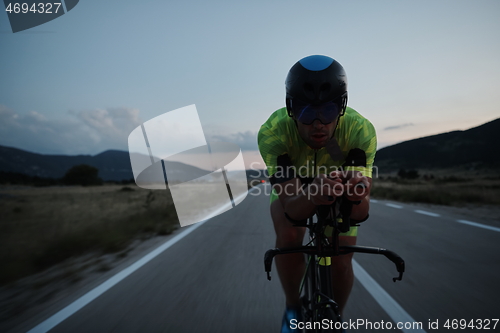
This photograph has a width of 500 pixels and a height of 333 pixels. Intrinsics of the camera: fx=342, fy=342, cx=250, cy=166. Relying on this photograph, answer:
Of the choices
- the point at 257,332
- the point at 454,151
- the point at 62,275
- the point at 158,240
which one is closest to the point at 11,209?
the point at 158,240

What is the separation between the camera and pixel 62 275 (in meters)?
4.70

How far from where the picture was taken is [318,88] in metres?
1.85

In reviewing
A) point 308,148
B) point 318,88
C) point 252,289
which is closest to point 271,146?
point 308,148

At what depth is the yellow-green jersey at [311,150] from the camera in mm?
1990

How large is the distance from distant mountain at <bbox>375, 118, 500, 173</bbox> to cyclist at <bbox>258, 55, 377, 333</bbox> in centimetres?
9457

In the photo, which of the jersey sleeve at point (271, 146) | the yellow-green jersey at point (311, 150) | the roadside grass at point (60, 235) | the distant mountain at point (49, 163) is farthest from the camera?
the distant mountain at point (49, 163)

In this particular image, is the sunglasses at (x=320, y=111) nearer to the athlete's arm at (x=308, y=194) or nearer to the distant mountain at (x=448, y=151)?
the athlete's arm at (x=308, y=194)

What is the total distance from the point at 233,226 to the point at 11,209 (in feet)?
30.5

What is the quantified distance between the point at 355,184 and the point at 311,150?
3.09 ft

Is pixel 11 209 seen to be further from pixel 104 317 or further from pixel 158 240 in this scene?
pixel 104 317

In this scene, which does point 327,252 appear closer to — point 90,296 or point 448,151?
point 90,296

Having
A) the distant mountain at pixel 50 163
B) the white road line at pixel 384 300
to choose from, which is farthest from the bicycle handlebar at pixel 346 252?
the distant mountain at pixel 50 163

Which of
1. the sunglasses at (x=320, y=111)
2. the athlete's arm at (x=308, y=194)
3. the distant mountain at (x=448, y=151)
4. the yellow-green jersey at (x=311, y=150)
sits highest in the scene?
the sunglasses at (x=320, y=111)

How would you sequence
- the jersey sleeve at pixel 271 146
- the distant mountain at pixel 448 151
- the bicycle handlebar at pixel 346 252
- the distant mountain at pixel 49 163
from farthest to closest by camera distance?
the distant mountain at pixel 448 151
the distant mountain at pixel 49 163
the jersey sleeve at pixel 271 146
the bicycle handlebar at pixel 346 252
